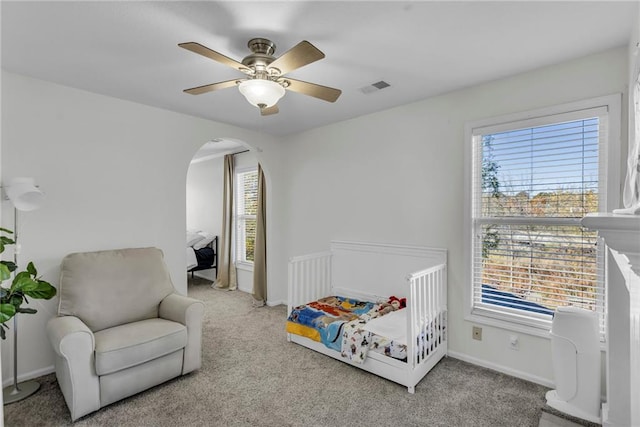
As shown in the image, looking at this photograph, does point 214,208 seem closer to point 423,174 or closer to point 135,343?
point 135,343

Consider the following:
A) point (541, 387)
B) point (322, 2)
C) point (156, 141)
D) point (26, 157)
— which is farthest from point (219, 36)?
point (541, 387)

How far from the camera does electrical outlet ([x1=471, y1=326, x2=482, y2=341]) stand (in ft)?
9.09

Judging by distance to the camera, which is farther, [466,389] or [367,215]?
[367,215]

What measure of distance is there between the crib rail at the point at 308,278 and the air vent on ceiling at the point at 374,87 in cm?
175

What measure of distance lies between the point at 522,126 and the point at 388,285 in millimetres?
1899

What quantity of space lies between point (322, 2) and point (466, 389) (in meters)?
2.77

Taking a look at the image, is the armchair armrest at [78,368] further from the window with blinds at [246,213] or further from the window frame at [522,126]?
the window with blinds at [246,213]

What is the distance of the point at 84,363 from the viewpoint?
6.80ft

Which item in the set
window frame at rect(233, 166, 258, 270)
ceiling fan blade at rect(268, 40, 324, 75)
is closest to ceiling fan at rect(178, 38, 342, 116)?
ceiling fan blade at rect(268, 40, 324, 75)

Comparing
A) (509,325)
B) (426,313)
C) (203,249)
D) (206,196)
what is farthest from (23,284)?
(206,196)

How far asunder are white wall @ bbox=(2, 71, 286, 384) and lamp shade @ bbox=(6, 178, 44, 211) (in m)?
0.33

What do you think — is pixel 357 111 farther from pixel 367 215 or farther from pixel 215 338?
pixel 215 338

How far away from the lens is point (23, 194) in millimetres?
2283

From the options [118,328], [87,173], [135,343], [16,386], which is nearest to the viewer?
[135,343]
